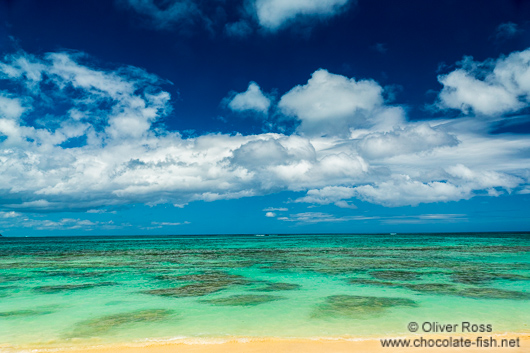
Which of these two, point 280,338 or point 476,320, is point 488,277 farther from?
point 280,338

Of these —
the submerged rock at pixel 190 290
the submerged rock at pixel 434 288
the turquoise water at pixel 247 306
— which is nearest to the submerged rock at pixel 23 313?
the turquoise water at pixel 247 306

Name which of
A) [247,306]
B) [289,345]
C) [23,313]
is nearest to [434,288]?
[247,306]

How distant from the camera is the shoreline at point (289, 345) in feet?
28.0

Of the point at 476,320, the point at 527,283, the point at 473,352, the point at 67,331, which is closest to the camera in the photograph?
the point at 473,352

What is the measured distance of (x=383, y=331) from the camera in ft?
33.6

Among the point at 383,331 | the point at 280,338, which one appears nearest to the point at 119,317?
the point at 280,338

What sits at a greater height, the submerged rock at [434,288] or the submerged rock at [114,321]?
the submerged rock at [114,321]

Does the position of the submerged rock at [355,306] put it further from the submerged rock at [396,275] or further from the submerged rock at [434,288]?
the submerged rock at [396,275]

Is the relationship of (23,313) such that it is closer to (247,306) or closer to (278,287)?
(247,306)

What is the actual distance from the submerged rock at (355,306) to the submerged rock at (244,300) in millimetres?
2407

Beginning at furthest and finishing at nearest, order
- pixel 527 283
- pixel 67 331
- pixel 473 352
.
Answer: pixel 527 283 < pixel 67 331 < pixel 473 352

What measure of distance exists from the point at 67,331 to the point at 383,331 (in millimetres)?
9390

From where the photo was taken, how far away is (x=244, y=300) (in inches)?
585

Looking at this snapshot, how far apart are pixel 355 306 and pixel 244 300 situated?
4.54m
